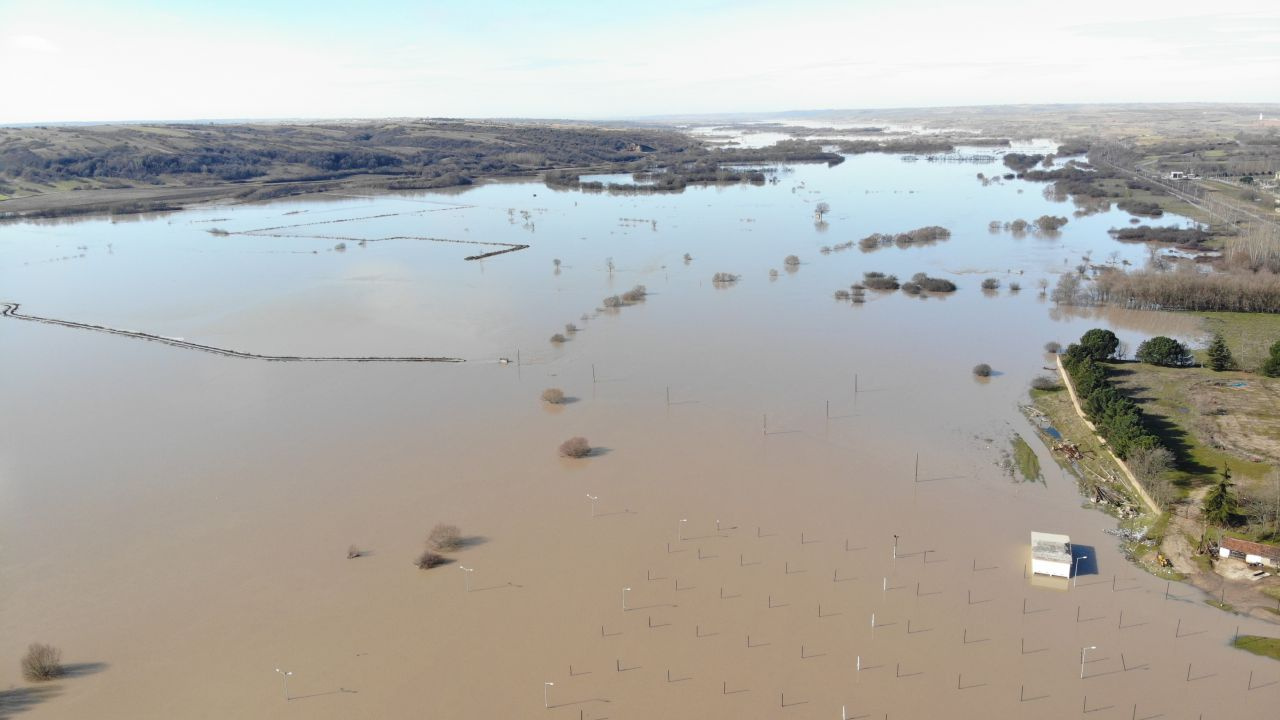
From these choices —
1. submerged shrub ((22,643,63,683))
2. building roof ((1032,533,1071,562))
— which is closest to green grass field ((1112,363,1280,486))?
building roof ((1032,533,1071,562))

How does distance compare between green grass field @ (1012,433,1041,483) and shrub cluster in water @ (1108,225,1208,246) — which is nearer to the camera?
green grass field @ (1012,433,1041,483)

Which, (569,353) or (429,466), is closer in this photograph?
(429,466)

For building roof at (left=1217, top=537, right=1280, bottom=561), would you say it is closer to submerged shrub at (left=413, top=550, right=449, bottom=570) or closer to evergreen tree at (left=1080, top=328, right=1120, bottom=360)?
evergreen tree at (left=1080, top=328, right=1120, bottom=360)

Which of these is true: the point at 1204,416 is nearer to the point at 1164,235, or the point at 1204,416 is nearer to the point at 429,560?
the point at 429,560

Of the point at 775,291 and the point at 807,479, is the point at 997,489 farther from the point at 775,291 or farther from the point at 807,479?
the point at 775,291

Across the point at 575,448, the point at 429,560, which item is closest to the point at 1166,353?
the point at 575,448


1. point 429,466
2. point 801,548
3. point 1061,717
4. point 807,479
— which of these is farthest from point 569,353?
point 1061,717

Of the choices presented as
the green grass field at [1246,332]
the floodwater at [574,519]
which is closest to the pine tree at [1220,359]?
the green grass field at [1246,332]
